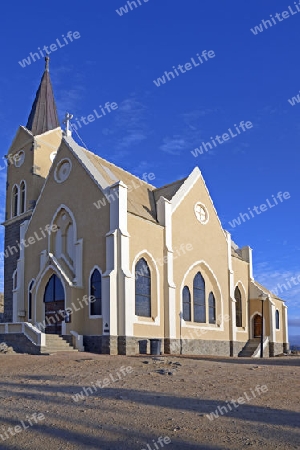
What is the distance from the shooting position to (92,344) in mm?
22906

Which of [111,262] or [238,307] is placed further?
[238,307]

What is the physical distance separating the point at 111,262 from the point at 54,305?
202 inches

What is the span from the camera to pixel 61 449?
263 inches

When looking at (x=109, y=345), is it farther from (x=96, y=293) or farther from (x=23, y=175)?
(x=23, y=175)

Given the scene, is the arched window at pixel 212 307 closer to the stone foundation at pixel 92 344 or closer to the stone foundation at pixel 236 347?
the stone foundation at pixel 236 347

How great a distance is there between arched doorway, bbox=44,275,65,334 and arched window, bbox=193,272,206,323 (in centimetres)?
848

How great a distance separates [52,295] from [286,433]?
2003 centimetres

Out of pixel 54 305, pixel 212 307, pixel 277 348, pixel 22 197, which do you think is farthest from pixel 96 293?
pixel 277 348

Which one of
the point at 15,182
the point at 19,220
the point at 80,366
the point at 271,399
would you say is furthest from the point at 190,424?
the point at 15,182

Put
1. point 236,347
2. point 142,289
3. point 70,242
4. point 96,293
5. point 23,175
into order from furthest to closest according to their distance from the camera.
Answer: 1. point 23,175
2. point 236,347
3. point 70,242
4. point 142,289
5. point 96,293

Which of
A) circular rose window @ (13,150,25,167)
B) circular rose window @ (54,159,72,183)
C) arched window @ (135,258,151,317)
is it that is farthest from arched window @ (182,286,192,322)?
circular rose window @ (13,150,25,167)

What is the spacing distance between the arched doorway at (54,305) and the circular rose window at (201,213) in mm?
10128

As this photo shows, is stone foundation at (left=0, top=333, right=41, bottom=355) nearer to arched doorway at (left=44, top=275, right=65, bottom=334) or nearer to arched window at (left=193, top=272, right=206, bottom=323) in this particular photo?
arched doorway at (left=44, top=275, right=65, bottom=334)

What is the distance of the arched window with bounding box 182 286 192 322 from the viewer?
2781cm
